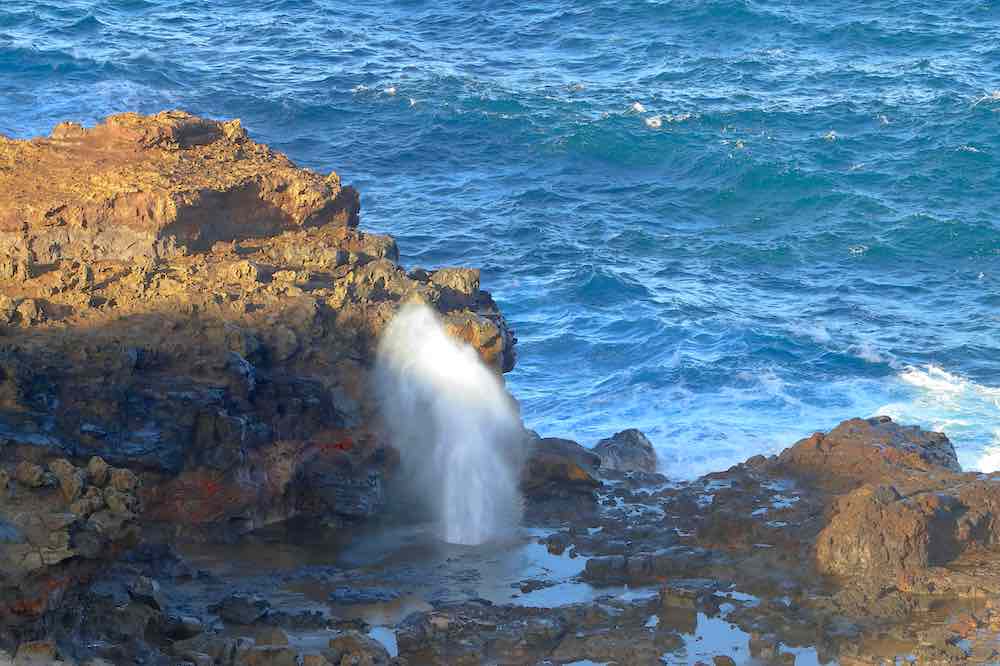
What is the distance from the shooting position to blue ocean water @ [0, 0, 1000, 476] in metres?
22.9

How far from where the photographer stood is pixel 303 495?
15211 millimetres

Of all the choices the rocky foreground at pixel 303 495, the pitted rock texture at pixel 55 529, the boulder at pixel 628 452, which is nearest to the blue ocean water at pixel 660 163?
the boulder at pixel 628 452

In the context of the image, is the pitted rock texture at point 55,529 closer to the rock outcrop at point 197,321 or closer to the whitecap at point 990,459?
the rock outcrop at point 197,321

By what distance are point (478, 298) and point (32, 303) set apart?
4757 mm

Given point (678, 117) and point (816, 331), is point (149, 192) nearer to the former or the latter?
point (816, 331)

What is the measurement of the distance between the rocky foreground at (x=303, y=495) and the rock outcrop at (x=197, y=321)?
0.09 feet

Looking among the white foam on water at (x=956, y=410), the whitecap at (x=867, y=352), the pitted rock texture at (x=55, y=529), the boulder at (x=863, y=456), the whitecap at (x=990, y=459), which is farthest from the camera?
the whitecap at (x=867, y=352)

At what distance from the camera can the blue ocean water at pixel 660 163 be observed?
22938 mm

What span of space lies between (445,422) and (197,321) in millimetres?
2699

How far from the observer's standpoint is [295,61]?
1494 inches

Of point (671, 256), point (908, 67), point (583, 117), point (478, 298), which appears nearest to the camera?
point (478, 298)

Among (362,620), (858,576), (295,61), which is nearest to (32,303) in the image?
(362,620)

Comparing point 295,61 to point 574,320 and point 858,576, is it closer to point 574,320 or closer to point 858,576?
point 574,320

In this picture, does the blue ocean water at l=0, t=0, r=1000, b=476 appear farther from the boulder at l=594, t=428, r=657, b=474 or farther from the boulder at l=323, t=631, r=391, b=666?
the boulder at l=323, t=631, r=391, b=666
